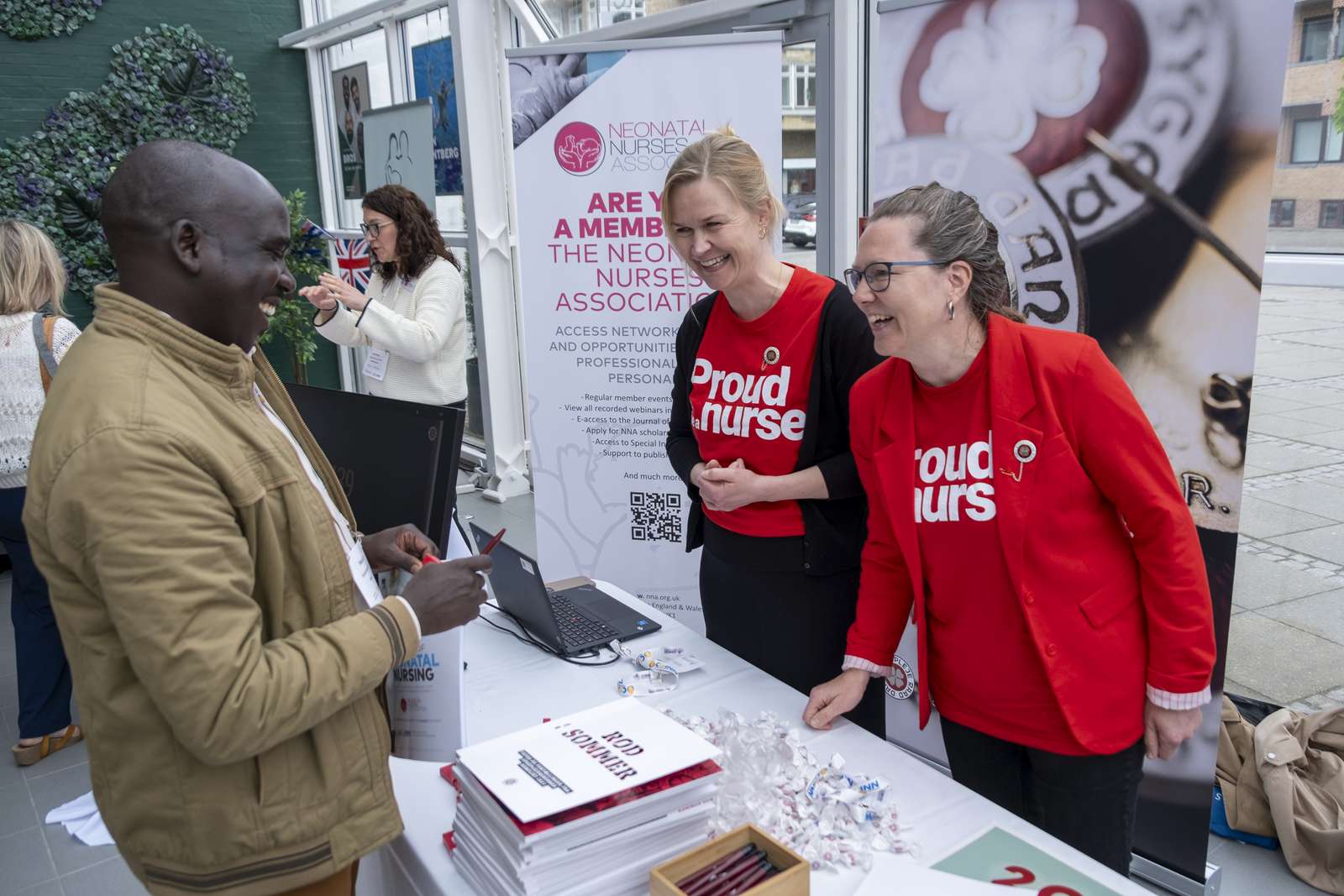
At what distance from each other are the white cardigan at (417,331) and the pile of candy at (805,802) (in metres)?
2.50

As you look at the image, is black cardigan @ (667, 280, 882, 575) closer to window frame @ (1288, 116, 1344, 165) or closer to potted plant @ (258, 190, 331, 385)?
window frame @ (1288, 116, 1344, 165)

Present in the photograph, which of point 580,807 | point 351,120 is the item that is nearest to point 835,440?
point 580,807

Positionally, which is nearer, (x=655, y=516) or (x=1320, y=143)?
(x=1320, y=143)

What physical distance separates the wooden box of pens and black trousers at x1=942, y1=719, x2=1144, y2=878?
576mm

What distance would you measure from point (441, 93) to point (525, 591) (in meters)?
4.45

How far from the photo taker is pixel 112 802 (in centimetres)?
103

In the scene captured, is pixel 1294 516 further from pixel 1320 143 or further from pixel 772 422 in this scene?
pixel 772 422

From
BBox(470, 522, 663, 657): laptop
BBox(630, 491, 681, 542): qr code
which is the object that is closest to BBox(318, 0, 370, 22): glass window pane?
BBox(630, 491, 681, 542): qr code

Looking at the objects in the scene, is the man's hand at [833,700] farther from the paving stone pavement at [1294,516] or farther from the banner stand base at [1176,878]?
the paving stone pavement at [1294,516]

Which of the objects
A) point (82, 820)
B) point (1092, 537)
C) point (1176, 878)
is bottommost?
point (82, 820)

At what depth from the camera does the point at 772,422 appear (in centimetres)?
185

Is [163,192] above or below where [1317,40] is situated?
below

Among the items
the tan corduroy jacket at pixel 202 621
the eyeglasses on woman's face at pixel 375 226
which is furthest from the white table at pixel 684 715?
the eyeglasses on woman's face at pixel 375 226

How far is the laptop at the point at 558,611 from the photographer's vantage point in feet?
5.86
